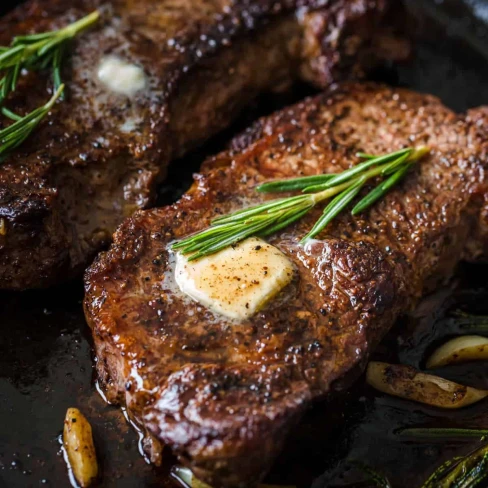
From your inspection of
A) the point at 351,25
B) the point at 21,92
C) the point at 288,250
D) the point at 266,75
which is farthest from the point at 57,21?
the point at 288,250

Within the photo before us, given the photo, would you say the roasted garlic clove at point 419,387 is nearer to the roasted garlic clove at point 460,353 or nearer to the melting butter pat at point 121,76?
the roasted garlic clove at point 460,353

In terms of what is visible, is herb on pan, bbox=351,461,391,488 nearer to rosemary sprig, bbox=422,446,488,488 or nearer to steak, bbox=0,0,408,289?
rosemary sprig, bbox=422,446,488,488

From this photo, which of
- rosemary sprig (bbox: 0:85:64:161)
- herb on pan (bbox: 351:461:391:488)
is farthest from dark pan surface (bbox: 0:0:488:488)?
rosemary sprig (bbox: 0:85:64:161)

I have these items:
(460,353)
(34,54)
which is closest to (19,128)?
(34,54)

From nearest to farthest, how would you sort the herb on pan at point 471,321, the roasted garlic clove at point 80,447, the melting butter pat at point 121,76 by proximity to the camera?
1. the roasted garlic clove at point 80,447
2. the herb on pan at point 471,321
3. the melting butter pat at point 121,76

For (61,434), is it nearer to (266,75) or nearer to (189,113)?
(189,113)

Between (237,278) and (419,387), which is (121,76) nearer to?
(237,278)

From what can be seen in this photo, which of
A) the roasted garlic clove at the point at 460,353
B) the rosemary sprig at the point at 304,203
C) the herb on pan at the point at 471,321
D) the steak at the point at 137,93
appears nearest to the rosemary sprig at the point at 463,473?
the roasted garlic clove at the point at 460,353
